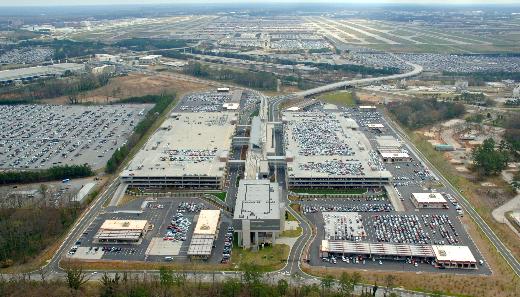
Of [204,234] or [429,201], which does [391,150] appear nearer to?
[429,201]

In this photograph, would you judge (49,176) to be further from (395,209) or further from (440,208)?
(440,208)

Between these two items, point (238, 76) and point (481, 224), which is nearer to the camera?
point (481, 224)

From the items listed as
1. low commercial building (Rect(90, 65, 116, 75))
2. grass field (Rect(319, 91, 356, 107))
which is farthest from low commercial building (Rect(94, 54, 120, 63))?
grass field (Rect(319, 91, 356, 107))

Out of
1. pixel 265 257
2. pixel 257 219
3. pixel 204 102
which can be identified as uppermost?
pixel 204 102

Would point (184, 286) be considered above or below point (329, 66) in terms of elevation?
below

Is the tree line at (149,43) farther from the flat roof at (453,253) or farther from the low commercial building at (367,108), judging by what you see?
the flat roof at (453,253)

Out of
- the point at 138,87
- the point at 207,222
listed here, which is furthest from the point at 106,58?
the point at 207,222

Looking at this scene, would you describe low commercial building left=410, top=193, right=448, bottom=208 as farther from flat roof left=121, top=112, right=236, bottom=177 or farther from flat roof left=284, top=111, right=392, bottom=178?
flat roof left=121, top=112, right=236, bottom=177
